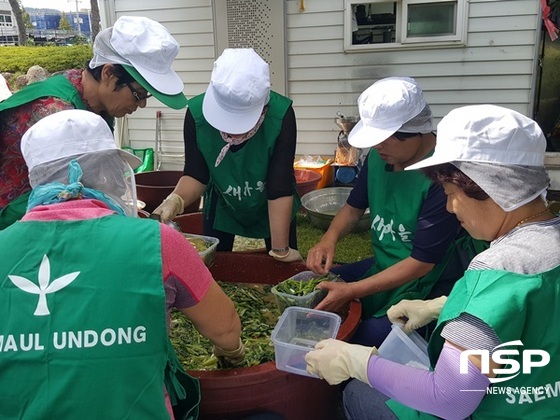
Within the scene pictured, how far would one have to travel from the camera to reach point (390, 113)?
227 centimetres

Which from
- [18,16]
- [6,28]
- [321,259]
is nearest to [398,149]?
[321,259]

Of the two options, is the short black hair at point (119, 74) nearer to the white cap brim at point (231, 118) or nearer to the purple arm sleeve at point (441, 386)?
the white cap brim at point (231, 118)

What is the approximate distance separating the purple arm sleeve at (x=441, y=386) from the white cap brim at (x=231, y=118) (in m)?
1.42

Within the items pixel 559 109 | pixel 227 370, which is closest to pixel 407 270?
pixel 227 370

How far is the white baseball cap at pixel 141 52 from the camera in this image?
7.56 feet

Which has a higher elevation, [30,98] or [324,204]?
[30,98]

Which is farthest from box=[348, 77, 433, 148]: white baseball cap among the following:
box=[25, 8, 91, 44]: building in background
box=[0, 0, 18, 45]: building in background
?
box=[0, 0, 18, 45]: building in background

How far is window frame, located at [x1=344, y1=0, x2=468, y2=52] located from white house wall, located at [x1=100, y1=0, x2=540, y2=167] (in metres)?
0.07

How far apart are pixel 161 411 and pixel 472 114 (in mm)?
1144

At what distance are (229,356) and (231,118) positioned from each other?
3.84 feet

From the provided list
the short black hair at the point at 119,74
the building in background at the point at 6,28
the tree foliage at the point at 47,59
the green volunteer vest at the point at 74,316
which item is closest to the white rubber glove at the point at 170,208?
the short black hair at the point at 119,74

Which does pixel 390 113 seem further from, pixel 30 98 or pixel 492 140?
pixel 30 98

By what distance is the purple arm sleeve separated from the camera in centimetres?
130

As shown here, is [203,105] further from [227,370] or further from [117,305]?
[117,305]
